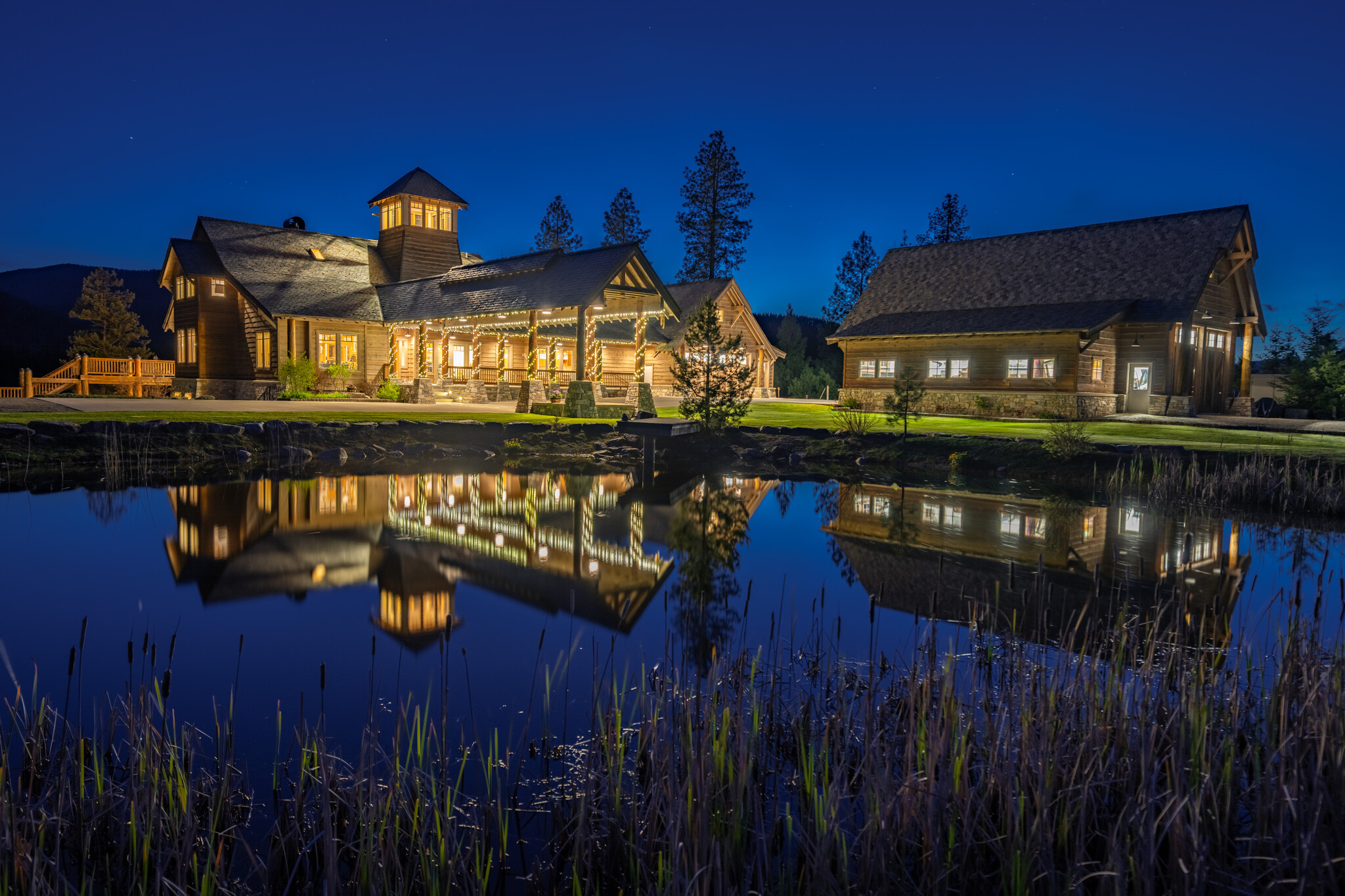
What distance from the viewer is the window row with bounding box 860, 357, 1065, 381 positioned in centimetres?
2974

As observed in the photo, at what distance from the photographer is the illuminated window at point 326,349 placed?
34.5 metres

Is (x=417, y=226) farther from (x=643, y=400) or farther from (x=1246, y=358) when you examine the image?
(x=1246, y=358)

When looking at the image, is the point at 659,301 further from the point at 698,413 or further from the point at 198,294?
the point at 198,294

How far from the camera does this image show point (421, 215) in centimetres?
4044

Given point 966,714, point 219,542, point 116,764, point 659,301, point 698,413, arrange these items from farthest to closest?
point 659,301
point 698,413
point 219,542
point 966,714
point 116,764

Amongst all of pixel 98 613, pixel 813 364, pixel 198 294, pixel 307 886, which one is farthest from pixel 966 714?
A: pixel 813 364

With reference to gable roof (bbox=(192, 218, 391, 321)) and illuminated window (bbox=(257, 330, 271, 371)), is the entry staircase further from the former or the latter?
gable roof (bbox=(192, 218, 391, 321))

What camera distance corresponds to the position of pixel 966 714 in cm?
470

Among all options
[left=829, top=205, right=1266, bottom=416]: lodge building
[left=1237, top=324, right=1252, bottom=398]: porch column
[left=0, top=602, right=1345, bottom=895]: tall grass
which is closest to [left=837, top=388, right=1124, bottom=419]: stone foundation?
[left=829, top=205, right=1266, bottom=416]: lodge building

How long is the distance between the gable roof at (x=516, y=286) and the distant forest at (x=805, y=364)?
60.8 feet

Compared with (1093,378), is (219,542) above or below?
below

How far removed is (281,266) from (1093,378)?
33687 millimetres

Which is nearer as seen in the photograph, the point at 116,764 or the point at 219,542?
the point at 116,764

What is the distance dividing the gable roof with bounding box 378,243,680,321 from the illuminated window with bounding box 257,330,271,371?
4864 mm
